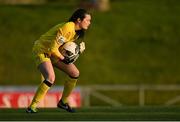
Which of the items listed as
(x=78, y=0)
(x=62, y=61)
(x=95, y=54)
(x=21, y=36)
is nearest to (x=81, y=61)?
(x=95, y=54)

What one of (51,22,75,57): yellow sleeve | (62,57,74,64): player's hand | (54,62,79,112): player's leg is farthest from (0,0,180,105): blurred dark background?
(51,22,75,57): yellow sleeve

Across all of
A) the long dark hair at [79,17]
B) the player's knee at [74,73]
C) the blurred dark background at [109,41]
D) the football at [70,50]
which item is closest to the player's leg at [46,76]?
the football at [70,50]

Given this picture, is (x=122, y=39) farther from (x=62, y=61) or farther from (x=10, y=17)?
(x=62, y=61)

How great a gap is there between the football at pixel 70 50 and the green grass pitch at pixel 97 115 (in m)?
0.89

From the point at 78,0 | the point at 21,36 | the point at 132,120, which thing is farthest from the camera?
the point at 78,0

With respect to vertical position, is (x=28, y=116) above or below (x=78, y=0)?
below

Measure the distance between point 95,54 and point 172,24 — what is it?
3.91m

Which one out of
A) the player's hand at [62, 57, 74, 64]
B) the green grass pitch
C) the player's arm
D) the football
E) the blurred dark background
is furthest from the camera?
the blurred dark background

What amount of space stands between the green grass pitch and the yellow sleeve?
95 cm

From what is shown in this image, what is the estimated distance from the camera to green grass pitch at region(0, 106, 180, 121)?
11.2 meters

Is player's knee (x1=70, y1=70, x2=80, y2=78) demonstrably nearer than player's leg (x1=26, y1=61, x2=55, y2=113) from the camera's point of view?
No

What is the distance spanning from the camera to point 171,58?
→ 29.5m

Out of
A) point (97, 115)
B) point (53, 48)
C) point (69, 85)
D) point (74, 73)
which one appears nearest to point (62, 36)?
point (53, 48)

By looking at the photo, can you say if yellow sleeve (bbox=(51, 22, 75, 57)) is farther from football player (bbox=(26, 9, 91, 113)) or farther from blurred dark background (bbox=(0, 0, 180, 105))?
blurred dark background (bbox=(0, 0, 180, 105))
